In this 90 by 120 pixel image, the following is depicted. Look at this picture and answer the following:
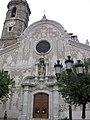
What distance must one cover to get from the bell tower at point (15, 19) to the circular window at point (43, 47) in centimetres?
625

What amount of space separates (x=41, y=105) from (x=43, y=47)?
6546 mm

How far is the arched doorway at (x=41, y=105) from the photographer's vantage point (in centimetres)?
2048

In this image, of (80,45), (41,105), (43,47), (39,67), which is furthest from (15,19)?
(41,105)

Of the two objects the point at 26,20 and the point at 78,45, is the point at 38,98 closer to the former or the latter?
the point at 78,45

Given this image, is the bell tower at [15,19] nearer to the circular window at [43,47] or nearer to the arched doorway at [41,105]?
the circular window at [43,47]

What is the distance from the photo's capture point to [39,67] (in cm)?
2247

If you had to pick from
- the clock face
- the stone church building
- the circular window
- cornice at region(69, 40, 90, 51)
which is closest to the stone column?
the stone church building

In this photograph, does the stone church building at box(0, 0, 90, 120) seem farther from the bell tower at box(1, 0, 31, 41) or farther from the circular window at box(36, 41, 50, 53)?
the bell tower at box(1, 0, 31, 41)

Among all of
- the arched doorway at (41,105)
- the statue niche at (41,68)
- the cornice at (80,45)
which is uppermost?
the cornice at (80,45)

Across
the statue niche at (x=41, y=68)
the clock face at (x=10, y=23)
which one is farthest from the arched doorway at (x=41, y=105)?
the clock face at (x=10, y=23)

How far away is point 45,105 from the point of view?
20891 mm

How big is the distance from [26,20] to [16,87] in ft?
44.0

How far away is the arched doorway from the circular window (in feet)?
16.6

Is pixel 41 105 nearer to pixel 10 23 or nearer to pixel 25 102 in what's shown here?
pixel 25 102
